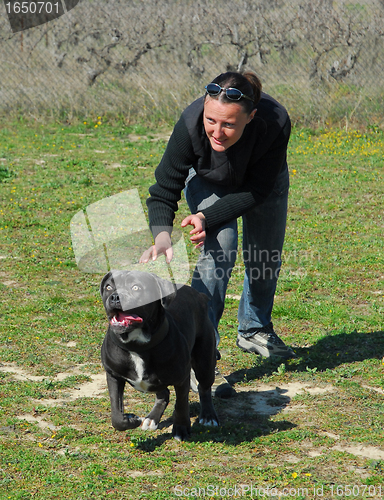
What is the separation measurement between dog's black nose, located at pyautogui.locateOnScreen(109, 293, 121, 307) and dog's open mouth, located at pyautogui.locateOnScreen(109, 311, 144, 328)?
68mm

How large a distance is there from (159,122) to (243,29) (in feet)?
8.00

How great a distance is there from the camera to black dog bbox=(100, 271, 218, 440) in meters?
2.84

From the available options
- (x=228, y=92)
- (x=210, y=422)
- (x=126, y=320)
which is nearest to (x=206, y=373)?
(x=210, y=422)

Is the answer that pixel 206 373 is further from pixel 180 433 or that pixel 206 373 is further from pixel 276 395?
pixel 276 395

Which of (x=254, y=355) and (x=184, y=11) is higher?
(x=184, y=11)

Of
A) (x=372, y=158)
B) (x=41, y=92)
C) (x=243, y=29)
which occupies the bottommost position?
(x=372, y=158)

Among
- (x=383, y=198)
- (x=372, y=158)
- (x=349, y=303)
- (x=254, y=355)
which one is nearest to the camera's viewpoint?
(x=254, y=355)

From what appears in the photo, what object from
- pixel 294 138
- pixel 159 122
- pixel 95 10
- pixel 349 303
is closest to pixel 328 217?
pixel 349 303

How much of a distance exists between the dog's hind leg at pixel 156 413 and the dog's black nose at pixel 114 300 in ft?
3.08

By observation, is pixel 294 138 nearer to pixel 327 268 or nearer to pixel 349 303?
pixel 327 268

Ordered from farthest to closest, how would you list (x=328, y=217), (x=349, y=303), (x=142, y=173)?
(x=142, y=173) → (x=328, y=217) → (x=349, y=303)

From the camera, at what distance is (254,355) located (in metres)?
4.47

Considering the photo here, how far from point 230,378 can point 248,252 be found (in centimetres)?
84

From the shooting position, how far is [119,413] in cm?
314
